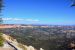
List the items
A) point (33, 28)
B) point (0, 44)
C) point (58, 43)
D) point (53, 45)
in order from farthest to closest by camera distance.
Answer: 1. point (33, 28)
2. point (53, 45)
3. point (58, 43)
4. point (0, 44)

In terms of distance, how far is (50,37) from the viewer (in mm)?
15656

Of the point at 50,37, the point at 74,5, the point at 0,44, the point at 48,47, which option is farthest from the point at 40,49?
the point at 74,5

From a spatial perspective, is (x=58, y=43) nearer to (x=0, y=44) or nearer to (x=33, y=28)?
(x=33, y=28)

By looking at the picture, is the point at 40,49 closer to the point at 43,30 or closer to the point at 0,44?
the point at 43,30

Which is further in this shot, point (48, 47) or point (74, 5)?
point (48, 47)

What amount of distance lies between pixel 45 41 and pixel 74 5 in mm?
12514

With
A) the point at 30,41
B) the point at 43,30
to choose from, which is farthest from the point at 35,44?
the point at 43,30

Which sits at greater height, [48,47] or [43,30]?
[43,30]

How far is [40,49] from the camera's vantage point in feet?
45.8

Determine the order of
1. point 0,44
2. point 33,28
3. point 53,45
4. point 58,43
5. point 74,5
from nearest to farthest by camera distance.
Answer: point 74,5 → point 0,44 → point 58,43 → point 53,45 → point 33,28

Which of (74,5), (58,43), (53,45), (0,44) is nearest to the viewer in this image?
(74,5)

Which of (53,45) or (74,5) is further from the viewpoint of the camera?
(53,45)

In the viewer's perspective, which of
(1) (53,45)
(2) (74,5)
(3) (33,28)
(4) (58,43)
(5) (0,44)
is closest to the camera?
(2) (74,5)

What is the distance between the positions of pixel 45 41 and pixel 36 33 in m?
0.99
